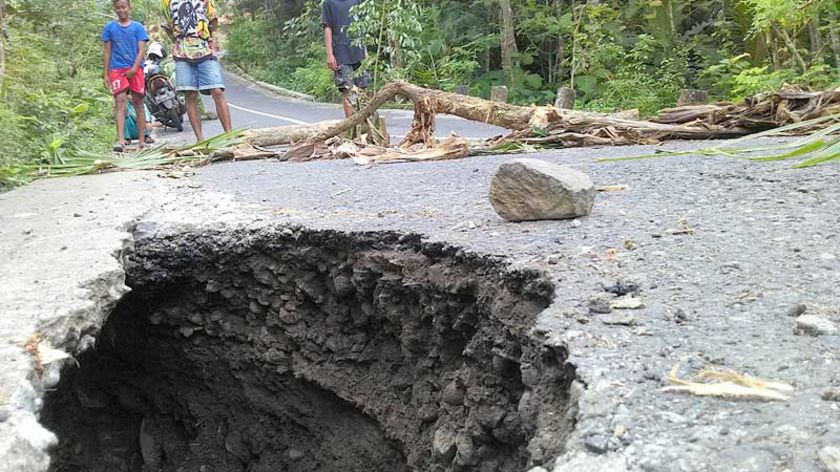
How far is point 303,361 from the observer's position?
10.9 ft

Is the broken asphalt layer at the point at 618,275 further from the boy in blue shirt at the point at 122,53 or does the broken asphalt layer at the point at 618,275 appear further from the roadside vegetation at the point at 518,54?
the boy in blue shirt at the point at 122,53

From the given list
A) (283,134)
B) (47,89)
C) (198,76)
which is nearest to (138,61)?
(198,76)

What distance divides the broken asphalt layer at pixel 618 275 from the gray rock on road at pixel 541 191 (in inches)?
2.6

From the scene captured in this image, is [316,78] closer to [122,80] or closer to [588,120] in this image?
[122,80]

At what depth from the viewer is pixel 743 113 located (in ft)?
16.5

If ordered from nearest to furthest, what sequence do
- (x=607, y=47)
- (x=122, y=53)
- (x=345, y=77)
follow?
(x=122, y=53) < (x=345, y=77) < (x=607, y=47)

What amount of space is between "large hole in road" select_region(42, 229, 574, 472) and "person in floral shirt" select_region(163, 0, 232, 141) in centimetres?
335

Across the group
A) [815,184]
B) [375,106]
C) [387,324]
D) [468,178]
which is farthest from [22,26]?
[815,184]

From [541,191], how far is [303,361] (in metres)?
1.36

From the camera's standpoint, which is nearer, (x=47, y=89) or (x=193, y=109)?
(x=193, y=109)

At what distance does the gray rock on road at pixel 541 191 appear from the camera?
107 inches

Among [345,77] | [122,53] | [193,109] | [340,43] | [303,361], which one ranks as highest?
[122,53]

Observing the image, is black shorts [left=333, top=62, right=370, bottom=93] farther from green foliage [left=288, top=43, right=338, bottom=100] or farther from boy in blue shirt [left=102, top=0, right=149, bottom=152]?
green foliage [left=288, top=43, right=338, bottom=100]

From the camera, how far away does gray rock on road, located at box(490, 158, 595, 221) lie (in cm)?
271
